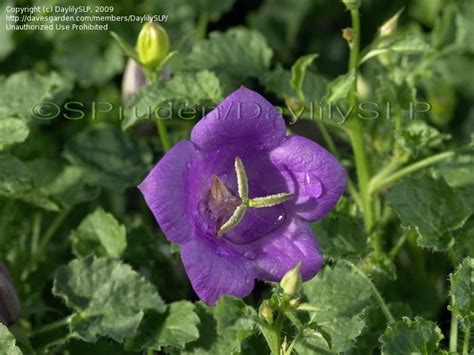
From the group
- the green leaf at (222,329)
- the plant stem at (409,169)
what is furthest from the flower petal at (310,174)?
the plant stem at (409,169)

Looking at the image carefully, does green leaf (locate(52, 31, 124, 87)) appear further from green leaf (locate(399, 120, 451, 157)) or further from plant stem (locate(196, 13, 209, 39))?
green leaf (locate(399, 120, 451, 157))

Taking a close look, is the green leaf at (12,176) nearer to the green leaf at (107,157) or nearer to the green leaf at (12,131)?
the green leaf at (12,131)

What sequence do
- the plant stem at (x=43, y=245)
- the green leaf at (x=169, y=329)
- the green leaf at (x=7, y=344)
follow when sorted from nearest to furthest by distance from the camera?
the green leaf at (x=7, y=344)
the green leaf at (x=169, y=329)
the plant stem at (x=43, y=245)

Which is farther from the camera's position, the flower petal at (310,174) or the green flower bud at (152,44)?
the green flower bud at (152,44)

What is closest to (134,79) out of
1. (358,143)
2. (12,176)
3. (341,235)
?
(12,176)

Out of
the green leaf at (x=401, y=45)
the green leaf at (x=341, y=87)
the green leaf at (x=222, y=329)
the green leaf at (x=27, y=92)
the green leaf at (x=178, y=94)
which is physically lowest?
the green leaf at (x=222, y=329)


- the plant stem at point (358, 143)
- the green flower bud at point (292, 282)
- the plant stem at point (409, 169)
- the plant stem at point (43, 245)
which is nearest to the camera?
the green flower bud at point (292, 282)

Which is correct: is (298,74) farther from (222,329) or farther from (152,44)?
(222,329)
